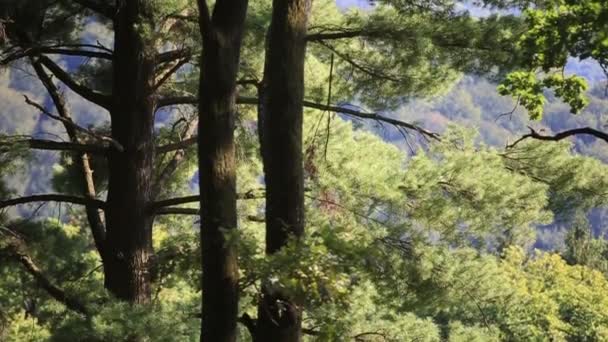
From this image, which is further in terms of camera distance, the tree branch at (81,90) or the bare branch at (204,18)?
the tree branch at (81,90)

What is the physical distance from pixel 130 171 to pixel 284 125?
62.6 inches

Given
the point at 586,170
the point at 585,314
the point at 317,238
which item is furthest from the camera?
the point at 585,314

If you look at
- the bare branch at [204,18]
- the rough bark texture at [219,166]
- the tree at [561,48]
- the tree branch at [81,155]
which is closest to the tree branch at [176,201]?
the tree branch at [81,155]

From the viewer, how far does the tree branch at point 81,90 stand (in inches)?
175

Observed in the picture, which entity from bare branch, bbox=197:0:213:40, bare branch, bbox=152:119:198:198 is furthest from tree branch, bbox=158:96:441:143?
bare branch, bbox=197:0:213:40

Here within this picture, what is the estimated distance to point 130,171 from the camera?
4.41m

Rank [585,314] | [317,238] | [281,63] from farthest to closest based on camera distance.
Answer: [585,314], [281,63], [317,238]

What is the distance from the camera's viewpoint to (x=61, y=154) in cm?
590

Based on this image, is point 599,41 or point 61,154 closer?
point 599,41

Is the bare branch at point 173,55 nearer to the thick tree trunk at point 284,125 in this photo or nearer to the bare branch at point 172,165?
the bare branch at point 172,165

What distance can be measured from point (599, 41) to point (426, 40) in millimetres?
2113

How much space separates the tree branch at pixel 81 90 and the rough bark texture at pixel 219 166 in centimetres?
172

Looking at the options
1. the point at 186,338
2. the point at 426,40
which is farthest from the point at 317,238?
the point at 186,338

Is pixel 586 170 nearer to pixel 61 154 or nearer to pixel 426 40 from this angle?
pixel 426 40
